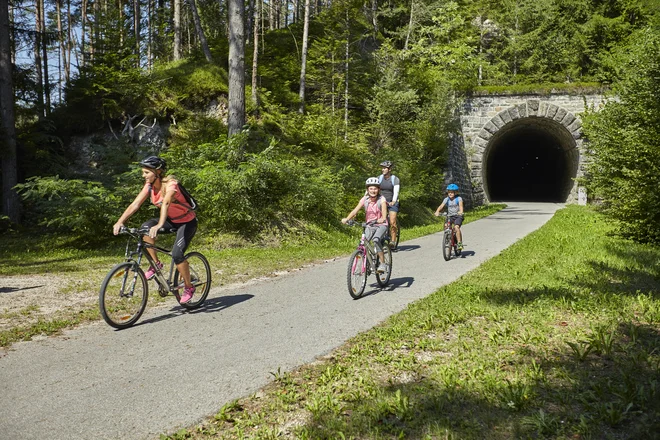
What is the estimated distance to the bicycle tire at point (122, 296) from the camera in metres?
5.26

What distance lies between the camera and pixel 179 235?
6.07 metres

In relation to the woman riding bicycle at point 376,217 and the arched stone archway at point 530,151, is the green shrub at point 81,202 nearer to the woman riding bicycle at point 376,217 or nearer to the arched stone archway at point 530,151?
the woman riding bicycle at point 376,217

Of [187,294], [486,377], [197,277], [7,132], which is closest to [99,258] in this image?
[197,277]

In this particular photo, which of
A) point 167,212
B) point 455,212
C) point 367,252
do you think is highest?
point 167,212

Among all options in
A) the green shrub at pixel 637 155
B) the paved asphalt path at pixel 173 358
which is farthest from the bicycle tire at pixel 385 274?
the green shrub at pixel 637 155

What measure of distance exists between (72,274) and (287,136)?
12.3 meters

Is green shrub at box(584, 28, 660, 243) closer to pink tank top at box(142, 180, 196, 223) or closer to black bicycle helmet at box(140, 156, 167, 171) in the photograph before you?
pink tank top at box(142, 180, 196, 223)

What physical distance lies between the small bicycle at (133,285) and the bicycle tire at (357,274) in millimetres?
2250

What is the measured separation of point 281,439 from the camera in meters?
2.95

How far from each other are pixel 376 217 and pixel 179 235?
3351mm

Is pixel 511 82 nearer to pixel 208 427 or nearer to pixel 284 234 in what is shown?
pixel 284 234

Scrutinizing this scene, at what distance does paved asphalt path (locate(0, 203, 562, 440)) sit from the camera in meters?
3.29

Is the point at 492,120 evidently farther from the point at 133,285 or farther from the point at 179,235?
the point at 133,285

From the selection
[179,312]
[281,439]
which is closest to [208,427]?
[281,439]
